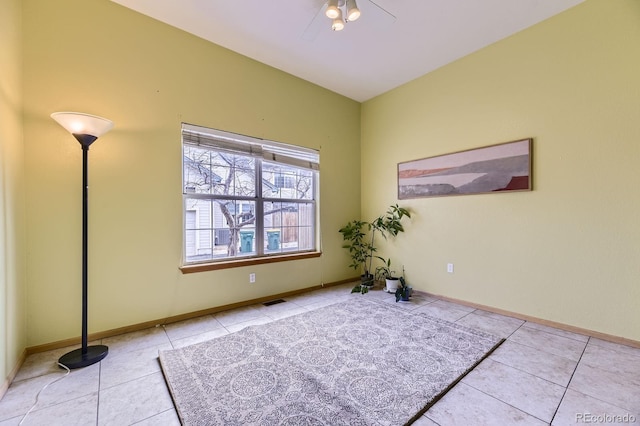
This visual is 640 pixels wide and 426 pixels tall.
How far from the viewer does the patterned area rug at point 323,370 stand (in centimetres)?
147

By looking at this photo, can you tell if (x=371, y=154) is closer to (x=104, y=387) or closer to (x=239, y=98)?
(x=239, y=98)

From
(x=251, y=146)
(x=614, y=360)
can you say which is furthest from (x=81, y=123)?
(x=614, y=360)

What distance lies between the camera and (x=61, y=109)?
2.26 metres

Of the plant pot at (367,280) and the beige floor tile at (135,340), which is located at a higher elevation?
the plant pot at (367,280)

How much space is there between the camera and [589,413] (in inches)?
57.1

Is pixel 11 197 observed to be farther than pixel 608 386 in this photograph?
Yes

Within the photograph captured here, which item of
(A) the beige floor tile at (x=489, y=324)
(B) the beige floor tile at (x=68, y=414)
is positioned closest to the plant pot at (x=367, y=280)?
(A) the beige floor tile at (x=489, y=324)

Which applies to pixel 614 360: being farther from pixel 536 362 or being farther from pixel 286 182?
pixel 286 182

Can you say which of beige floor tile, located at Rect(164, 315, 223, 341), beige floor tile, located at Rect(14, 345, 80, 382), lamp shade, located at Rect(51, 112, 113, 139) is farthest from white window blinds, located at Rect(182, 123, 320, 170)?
beige floor tile, located at Rect(14, 345, 80, 382)

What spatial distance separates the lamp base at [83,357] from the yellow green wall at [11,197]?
276mm

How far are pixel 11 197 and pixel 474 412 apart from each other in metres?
3.30

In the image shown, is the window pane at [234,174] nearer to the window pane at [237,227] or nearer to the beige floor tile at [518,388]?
the window pane at [237,227]

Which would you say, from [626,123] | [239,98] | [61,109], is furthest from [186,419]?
[626,123]

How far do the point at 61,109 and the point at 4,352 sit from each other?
187cm
